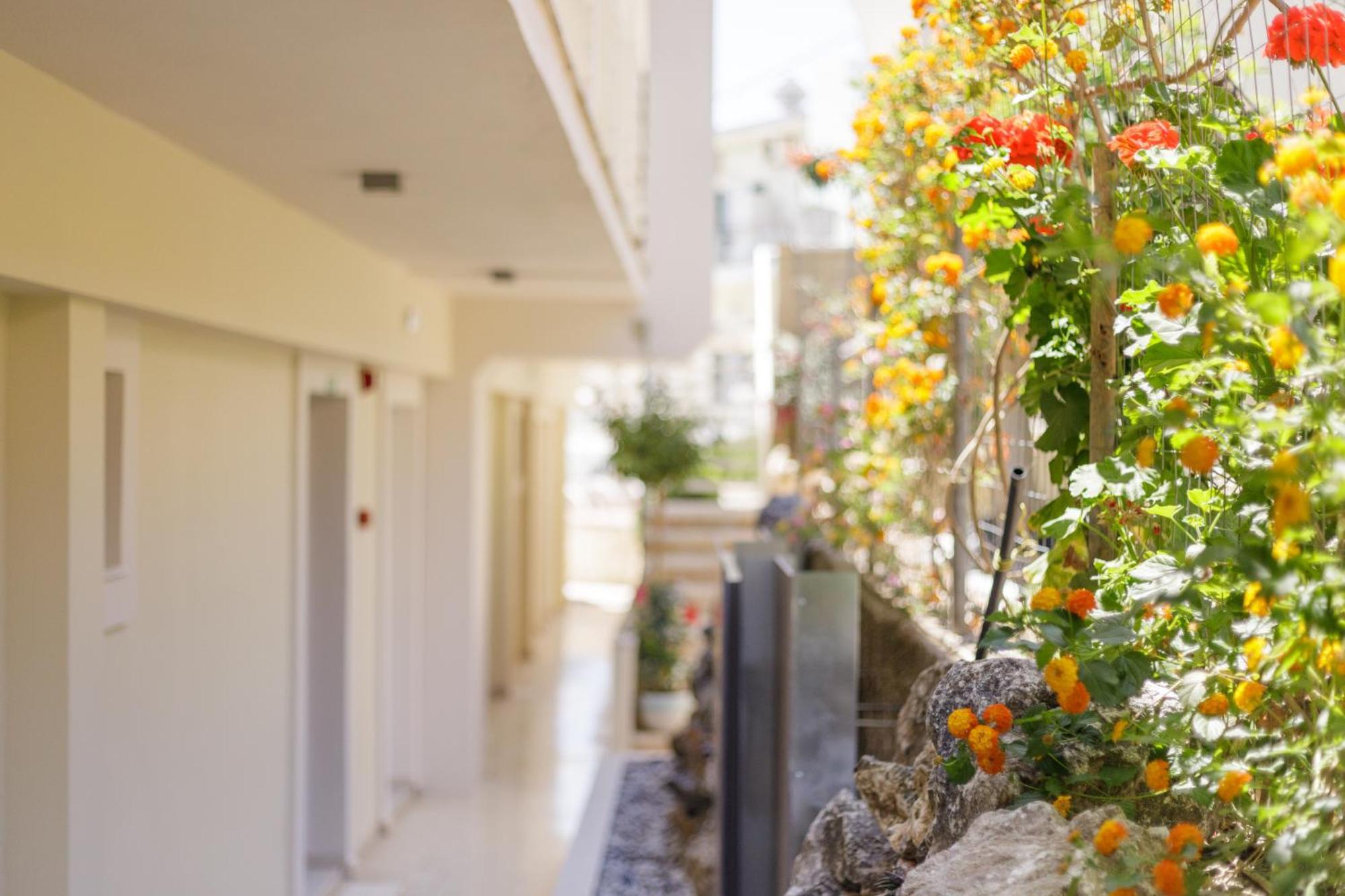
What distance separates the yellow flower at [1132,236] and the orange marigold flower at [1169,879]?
0.65m

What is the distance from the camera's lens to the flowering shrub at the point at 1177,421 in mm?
1260

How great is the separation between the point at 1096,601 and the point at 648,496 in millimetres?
9003

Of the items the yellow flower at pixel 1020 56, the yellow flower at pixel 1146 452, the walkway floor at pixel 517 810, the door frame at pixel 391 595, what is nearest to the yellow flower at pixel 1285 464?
the yellow flower at pixel 1146 452

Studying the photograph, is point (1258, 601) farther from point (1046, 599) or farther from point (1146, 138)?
point (1146, 138)

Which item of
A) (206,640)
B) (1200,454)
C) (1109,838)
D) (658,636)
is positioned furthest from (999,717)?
(658,636)

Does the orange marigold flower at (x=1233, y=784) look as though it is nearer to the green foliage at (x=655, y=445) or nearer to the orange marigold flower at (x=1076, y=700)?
the orange marigold flower at (x=1076, y=700)

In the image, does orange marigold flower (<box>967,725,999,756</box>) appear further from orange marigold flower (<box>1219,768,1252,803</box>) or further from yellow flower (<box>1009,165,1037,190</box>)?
yellow flower (<box>1009,165,1037,190</box>)

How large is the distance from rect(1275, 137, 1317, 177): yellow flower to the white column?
2749mm

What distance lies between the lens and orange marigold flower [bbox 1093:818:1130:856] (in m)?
1.42

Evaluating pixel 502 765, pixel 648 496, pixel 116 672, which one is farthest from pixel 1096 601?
pixel 648 496

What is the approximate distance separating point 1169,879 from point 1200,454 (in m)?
0.45

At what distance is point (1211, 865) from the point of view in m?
1.50

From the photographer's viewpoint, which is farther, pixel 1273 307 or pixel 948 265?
pixel 948 265

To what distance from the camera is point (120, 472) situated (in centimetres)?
355
